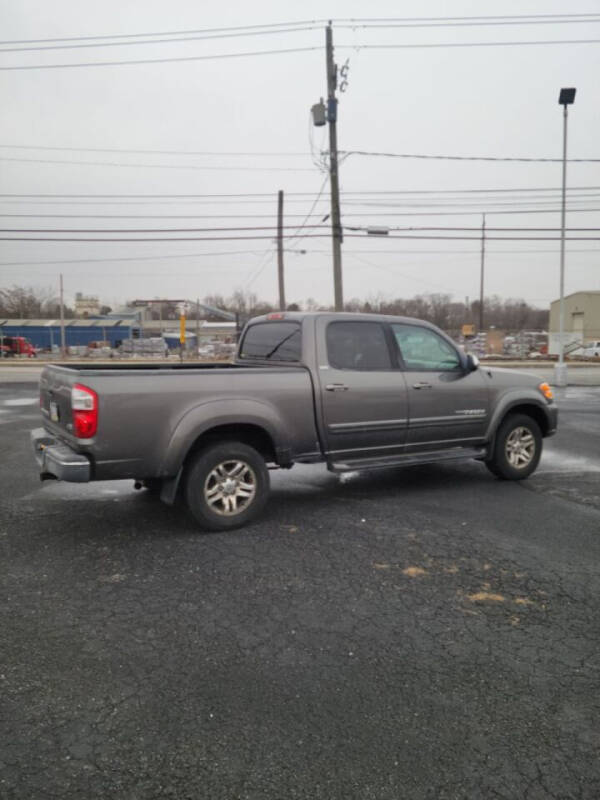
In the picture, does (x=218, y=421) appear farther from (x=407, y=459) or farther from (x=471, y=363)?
(x=471, y=363)

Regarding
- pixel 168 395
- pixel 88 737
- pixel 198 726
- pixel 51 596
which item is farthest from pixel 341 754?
pixel 168 395

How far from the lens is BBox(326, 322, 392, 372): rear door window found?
5543mm

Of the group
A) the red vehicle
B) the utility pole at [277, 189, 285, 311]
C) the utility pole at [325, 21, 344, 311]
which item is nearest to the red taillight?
the utility pole at [325, 21, 344, 311]

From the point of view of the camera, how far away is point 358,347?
569 cm

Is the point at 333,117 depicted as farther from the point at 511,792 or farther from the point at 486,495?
the point at 511,792

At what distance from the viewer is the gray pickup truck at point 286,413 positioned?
4426 millimetres

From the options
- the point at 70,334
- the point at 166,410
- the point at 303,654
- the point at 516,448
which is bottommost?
the point at 303,654

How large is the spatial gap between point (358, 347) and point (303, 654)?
3.30 m

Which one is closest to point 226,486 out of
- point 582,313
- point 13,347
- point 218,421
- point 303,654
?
point 218,421

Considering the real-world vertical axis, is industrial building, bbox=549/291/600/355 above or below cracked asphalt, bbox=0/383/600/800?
above

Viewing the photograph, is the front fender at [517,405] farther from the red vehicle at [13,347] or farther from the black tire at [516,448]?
the red vehicle at [13,347]

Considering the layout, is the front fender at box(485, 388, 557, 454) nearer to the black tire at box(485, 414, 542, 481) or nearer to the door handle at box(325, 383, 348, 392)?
the black tire at box(485, 414, 542, 481)

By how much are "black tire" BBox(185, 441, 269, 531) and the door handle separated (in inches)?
35.1

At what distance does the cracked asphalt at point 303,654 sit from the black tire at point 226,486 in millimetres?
151
